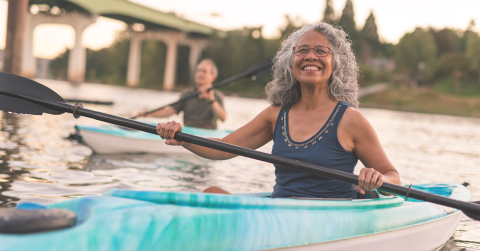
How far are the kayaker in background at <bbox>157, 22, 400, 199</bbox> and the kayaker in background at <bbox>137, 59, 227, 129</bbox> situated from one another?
4371 millimetres

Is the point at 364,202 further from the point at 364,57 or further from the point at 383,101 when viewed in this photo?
the point at 364,57

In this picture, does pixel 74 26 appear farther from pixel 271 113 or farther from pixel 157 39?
pixel 271 113

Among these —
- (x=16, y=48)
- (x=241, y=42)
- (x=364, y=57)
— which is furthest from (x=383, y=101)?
(x=16, y=48)

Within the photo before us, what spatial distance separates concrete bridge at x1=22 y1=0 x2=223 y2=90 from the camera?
128ft

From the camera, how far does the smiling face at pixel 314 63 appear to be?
2.64 metres

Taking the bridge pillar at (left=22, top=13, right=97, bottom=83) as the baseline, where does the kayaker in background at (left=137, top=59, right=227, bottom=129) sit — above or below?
below

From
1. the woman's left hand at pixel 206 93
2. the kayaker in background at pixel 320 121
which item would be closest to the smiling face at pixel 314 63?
the kayaker in background at pixel 320 121

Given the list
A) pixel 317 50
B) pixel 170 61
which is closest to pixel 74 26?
pixel 170 61

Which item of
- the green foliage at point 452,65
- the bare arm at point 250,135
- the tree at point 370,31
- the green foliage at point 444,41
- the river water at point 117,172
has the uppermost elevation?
the tree at point 370,31

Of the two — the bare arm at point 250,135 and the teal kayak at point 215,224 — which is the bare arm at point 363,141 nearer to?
the teal kayak at point 215,224

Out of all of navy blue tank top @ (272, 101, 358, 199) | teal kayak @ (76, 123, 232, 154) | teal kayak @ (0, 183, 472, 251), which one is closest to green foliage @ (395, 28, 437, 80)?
teal kayak @ (76, 123, 232, 154)

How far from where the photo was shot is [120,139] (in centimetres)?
677

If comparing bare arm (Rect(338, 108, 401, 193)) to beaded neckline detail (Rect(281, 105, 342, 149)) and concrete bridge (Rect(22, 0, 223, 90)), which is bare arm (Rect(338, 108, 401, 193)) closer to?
beaded neckline detail (Rect(281, 105, 342, 149))

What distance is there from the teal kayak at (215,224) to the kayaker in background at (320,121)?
226 millimetres
